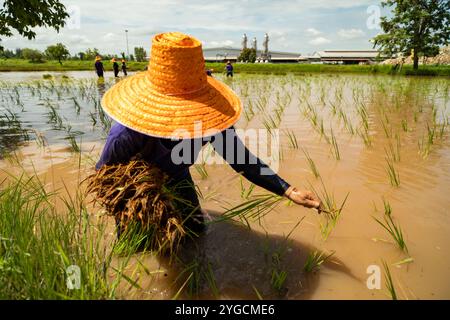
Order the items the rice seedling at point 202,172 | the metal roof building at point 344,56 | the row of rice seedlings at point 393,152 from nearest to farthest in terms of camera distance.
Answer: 1. the rice seedling at point 202,172
2. the row of rice seedlings at point 393,152
3. the metal roof building at point 344,56

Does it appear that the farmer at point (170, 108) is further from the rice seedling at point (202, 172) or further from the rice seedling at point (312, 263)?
the rice seedling at point (202, 172)

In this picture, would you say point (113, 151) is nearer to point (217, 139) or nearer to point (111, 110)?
point (111, 110)

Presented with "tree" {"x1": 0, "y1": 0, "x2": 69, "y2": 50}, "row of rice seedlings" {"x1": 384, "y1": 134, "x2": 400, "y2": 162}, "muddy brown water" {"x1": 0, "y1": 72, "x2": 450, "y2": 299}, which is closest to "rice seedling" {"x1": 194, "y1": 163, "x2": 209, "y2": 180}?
"muddy brown water" {"x1": 0, "y1": 72, "x2": 450, "y2": 299}

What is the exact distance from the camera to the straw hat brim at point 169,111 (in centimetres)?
119

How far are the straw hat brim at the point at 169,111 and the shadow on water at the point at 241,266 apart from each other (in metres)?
0.60

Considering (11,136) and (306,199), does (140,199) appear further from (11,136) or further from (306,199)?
(11,136)

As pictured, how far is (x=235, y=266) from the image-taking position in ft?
5.20

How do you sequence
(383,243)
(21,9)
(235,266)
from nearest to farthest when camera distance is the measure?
1. (235,266)
2. (383,243)
3. (21,9)

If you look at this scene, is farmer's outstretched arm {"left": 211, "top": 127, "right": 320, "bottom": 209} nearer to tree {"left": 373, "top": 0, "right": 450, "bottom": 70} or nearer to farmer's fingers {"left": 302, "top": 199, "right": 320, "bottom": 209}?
farmer's fingers {"left": 302, "top": 199, "right": 320, "bottom": 209}

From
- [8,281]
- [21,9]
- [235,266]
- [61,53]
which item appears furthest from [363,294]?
[61,53]

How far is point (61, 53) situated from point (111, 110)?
60.7 m

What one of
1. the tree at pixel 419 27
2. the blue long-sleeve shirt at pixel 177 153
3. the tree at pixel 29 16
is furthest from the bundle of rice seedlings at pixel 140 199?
the tree at pixel 419 27

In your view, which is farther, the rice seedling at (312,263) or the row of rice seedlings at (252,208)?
the rice seedling at (312,263)

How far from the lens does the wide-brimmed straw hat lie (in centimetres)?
120
